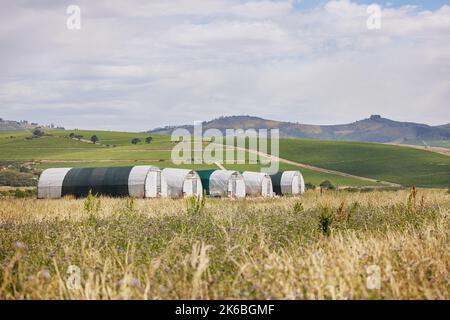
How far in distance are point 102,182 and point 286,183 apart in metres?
21.9

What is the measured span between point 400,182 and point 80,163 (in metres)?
44.6

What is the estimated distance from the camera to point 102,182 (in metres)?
39.7

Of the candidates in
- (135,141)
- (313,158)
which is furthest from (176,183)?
(135,141)

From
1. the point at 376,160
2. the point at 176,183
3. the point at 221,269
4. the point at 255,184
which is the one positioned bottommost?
the point at 255,184

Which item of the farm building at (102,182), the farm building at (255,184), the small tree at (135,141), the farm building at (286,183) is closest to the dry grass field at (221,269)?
the farm building at (102,182)

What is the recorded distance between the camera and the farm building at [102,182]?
129 feet

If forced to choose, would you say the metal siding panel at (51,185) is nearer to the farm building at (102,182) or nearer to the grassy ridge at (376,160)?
the farm building at (102,182)

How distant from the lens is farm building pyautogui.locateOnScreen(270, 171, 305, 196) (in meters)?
56.9

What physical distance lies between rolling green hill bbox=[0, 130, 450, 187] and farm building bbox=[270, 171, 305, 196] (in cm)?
1800

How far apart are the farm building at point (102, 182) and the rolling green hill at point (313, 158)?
3882cm

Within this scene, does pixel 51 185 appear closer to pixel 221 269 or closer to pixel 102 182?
pixel 102 182
